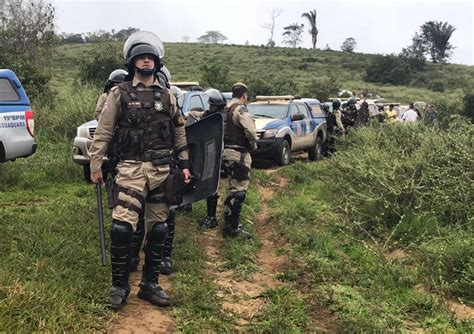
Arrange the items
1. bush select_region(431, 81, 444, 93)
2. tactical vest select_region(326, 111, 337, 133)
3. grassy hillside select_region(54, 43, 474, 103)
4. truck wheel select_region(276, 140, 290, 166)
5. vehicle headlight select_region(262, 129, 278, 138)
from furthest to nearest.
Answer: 1. bush select_region(431, 81, 444, 93)
2. grassy hillside select_region(54, 43, 474, 103)
3. tactical vest select_region(326, 111, 337, 133)
4. truck wheel select_region(276, 140, 290, 166)
5. vehicle headlight select_region(262, 129, 278, 138)

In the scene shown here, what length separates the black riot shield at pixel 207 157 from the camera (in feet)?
16.6

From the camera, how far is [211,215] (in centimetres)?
686

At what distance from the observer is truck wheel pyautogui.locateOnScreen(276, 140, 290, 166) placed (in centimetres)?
1180

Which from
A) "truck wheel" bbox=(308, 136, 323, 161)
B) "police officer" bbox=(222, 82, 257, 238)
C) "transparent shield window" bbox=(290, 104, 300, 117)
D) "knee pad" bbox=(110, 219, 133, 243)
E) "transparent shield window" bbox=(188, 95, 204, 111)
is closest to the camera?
"knee pad" bbox=(110, 219, 133, 243)

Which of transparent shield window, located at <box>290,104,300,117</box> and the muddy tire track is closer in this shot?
the muddy tire track

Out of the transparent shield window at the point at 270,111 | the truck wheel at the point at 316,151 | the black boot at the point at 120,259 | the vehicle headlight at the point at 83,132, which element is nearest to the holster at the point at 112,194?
the black boot at the point at 120,259

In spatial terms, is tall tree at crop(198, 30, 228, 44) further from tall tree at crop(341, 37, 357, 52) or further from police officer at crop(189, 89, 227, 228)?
police officer at crop(189, 89, 227, 228)

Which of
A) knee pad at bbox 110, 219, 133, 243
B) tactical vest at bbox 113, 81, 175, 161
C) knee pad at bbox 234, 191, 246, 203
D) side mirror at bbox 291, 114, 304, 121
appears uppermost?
tactical vest at bbox 113, 81, 175, 161

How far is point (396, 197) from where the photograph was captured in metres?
6.52

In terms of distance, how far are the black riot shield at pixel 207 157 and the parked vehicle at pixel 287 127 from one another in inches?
253

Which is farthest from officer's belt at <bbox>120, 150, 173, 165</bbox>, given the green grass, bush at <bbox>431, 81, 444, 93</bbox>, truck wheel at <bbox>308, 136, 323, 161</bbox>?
bush at <bbox>431, 81, 444, 93</bbox>

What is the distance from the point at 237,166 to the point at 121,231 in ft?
9.12

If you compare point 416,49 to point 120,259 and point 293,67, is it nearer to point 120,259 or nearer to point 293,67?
point 293,67

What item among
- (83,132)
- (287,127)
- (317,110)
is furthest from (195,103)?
(317,110)
